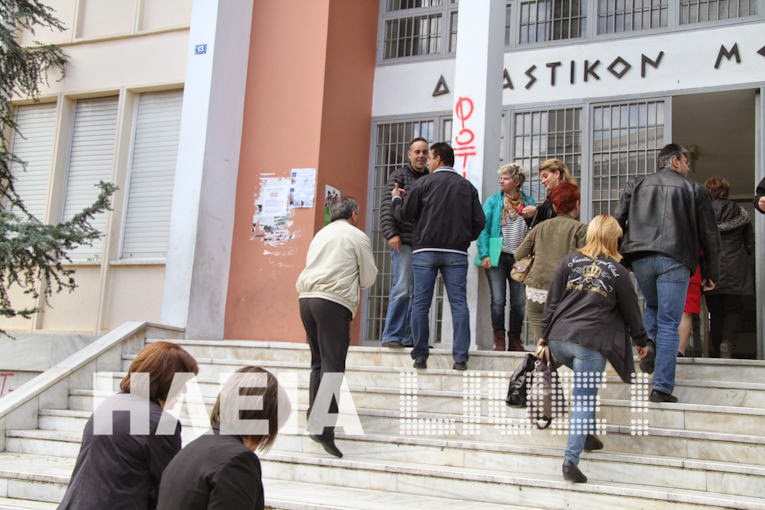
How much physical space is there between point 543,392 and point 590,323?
1.90 ft

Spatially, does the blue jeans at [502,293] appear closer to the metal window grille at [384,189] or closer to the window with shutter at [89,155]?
the metal window grille at [384,189]

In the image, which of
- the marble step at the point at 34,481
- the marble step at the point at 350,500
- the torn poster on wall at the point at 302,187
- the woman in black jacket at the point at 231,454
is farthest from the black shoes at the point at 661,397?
the torn poster on wall at the point at 302,187

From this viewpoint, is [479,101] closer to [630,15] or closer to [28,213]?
[630,15]

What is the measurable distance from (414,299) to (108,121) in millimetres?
6534

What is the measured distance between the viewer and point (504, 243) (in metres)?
7.42

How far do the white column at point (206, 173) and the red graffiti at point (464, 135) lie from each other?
307 centimetres

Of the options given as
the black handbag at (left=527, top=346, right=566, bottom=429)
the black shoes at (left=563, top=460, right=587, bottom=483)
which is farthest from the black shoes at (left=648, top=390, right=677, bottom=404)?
the black shoes at (left=563, top=460, right=587, bottom=483)

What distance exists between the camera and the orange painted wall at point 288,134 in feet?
32.1

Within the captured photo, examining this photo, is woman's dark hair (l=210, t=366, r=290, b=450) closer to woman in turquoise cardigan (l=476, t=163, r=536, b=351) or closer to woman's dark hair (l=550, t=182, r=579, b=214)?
woman's dark hair (l=550, t=182, r=579, b=214)

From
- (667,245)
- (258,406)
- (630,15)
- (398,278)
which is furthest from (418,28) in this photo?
(258,406)

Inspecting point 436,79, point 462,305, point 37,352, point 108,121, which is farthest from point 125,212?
point 462,305

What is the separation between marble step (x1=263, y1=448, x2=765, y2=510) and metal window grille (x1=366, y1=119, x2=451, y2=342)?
448 cm

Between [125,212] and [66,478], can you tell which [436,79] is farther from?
[66,478]

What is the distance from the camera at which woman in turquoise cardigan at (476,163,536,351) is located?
7.40 meters
